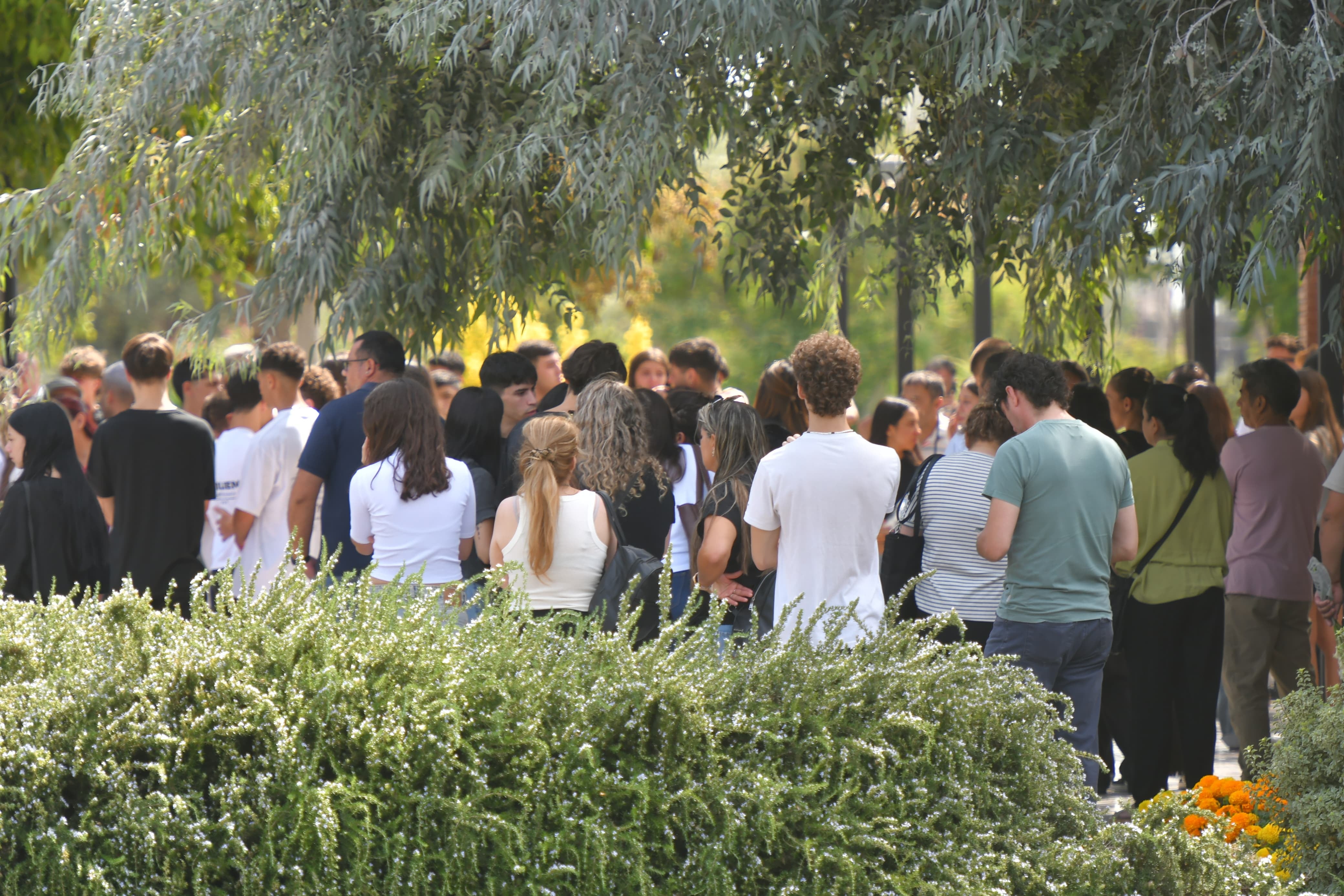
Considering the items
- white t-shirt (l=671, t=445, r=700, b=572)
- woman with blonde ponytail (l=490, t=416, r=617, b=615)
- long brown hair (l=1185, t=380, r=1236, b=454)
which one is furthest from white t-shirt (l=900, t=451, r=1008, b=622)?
long brown hair (l=1185, t=380, r=1236, b=454)

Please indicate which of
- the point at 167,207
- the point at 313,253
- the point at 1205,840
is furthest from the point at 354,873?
the point at 167,207

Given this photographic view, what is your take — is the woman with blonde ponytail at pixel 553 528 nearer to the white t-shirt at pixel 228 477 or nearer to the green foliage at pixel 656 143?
the green foliage at pixel 656 143

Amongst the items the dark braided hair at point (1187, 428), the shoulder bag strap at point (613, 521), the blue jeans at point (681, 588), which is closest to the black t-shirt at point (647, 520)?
the blue jeans at point (681, 588)

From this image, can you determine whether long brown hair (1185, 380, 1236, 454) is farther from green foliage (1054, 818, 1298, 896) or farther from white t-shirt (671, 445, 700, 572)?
green foliage (1054, 818, 1298, 896)

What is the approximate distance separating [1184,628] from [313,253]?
4124 millimetres

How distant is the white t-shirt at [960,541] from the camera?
15.7 feet

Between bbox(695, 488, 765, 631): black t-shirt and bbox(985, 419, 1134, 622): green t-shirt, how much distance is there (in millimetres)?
916

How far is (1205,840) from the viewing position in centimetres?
337

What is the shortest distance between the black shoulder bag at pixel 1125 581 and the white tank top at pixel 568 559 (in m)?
2.47

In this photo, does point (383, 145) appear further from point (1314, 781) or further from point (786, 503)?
point (1314, 781)

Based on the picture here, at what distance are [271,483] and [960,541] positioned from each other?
356 cm

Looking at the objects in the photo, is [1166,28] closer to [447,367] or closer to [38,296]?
[38,296]

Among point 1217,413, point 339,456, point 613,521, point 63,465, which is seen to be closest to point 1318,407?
point 1217,413

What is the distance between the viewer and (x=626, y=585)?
4.27 meters
